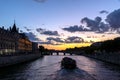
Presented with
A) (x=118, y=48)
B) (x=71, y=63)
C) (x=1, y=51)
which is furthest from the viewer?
(x=118, y=48)

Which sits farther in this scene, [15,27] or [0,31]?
[15,27]

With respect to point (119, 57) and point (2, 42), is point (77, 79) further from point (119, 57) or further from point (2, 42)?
point (2, 42)

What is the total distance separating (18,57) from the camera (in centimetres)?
11594

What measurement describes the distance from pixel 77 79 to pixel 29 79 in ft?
33.3

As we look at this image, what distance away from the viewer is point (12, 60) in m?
102

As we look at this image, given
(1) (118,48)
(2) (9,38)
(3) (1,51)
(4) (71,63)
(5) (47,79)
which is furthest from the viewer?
(1) (118,48)

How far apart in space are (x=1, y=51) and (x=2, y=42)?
4.92 meters

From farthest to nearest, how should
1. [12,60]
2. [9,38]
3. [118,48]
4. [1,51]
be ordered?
[118,48], [9,38], [1,51], [12,60]

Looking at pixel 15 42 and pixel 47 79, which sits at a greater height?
pixel 15 42

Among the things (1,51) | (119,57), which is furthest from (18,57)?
(119,57)

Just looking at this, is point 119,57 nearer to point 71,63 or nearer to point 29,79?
point 71,63

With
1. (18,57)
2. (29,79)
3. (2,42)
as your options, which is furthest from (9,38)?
(29,79)

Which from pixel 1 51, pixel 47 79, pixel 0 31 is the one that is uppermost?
pixel 0 31

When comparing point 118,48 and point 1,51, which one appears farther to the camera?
point 118,48
